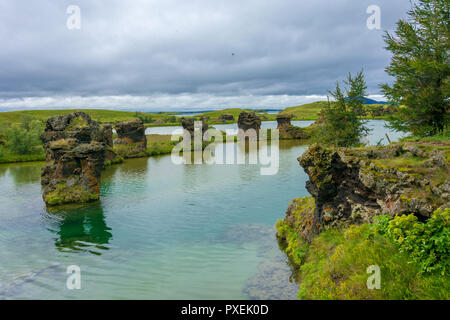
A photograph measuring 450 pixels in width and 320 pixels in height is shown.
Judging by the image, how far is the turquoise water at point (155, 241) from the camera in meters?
16.8

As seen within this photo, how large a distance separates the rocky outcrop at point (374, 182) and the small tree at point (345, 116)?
17596 millimetres

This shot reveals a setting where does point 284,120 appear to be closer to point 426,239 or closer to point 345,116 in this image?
point 345,116

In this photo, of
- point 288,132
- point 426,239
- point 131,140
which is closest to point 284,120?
point 288,132

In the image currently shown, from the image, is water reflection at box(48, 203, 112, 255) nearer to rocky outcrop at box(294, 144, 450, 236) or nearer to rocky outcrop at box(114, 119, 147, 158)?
rocky outcrop at box(294, 144, 450, 236)

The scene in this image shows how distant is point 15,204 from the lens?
36750mm

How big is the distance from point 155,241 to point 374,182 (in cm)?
1696

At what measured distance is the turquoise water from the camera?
16.8 metres

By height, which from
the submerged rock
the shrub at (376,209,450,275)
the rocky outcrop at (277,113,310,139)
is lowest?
the submerged rock

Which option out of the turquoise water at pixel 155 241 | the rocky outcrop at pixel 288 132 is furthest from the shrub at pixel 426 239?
the rocky outcrop at pixel 288 132

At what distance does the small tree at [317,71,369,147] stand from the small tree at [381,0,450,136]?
4.16m

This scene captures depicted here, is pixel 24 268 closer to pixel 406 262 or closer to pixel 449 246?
pixel 406 262

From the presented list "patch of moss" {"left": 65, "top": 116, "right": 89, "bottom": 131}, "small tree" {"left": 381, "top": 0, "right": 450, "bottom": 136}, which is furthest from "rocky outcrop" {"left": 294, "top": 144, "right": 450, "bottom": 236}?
"patch of moss" {"left": 65, "top": 116, "right": 89, "bottom": 131}

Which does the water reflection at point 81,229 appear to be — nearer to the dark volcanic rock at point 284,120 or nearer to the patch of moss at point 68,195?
the patch of moss at point 68,195

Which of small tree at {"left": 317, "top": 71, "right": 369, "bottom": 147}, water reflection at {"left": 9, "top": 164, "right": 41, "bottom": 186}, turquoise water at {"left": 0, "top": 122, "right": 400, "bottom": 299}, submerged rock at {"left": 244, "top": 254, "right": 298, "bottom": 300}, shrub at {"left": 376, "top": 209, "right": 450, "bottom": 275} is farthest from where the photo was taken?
water reflection at {"left": 9, "top": 164, "right": 41, "bottom": 186}
